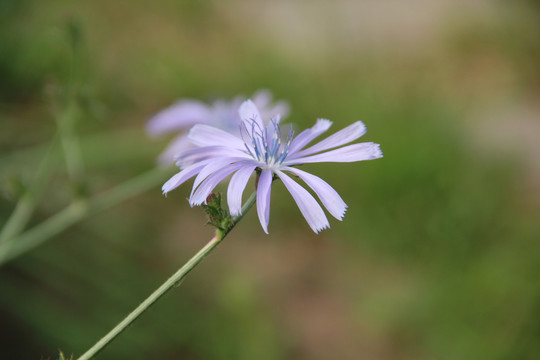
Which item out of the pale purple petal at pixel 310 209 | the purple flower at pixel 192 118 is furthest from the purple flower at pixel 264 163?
the purple flower at pixel 192 118

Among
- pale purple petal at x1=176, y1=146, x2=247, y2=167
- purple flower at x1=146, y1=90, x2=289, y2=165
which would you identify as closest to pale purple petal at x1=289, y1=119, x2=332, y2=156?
pale purple petal at x1=176, y1=146, x2=247, y2=167

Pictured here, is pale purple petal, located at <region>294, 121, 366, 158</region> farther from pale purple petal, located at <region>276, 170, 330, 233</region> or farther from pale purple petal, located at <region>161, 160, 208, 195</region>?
pale purple petal, located at <region>161, 160, 208, 195</region>

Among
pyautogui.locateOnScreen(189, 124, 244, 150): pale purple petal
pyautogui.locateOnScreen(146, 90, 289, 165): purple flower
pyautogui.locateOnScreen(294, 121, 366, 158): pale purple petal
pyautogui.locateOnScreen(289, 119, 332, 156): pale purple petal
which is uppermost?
pyautogui.locateOnScreen(146, 90, 289, 165): purple flower

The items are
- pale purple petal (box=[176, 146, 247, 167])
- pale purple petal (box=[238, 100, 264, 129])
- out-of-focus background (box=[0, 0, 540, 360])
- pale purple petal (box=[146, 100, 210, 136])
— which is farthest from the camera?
out-of-focus background (box=[0, 0, 540, 360])

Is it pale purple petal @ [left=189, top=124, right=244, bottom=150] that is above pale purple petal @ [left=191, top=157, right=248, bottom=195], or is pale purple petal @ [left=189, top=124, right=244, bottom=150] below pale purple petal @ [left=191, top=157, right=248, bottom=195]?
above

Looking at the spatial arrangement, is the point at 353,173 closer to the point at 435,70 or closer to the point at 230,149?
the point at 435,70

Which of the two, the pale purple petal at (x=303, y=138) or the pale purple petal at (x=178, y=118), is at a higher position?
the pale purple petal at (x=178, y=118)

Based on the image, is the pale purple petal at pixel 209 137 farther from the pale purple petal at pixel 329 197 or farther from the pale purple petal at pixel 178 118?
the pale purple petal at pixel 178 118

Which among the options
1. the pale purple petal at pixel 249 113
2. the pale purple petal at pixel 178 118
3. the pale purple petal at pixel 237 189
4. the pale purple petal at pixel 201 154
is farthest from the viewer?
the pale purple petal at pixel 178 118
